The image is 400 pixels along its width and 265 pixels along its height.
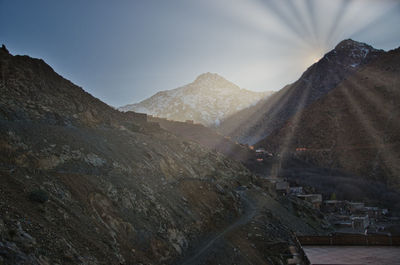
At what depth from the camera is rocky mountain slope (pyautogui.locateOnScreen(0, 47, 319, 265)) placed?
8758 mm

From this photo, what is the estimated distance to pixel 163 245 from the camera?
13.2 meters

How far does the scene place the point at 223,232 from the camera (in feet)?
61.8

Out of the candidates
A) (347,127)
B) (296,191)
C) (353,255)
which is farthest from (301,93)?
(353,255)

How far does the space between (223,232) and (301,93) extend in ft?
476

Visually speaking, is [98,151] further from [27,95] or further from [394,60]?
[394,60]

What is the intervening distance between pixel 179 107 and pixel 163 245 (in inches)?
7051

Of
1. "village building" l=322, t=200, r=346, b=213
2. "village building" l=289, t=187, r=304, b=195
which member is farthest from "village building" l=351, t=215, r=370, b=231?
"village building" l=289, t=187, r=304, b=195

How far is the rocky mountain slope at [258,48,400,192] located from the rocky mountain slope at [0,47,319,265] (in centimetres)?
5812

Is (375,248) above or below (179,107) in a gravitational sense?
below

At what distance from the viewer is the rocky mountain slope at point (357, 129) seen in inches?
3017

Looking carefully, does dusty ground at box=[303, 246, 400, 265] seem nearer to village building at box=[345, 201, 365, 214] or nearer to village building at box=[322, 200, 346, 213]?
village building at box=[322, 200, 346, 213]

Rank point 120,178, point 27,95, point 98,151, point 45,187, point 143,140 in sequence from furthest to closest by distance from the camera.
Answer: point 143,140
point 27,95
point 98,151
point 120,178
point 45,187

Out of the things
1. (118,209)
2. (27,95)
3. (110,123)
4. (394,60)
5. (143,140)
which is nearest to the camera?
(118,209)

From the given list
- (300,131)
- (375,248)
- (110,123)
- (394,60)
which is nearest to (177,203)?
(375,248)
